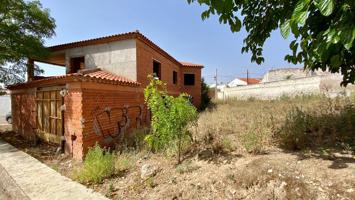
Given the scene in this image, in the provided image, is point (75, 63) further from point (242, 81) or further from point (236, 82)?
point (236, 82)

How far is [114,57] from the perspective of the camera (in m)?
10.5

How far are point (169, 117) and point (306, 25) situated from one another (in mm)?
3197

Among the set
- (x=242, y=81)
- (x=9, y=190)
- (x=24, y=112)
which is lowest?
(x=9, y=190)

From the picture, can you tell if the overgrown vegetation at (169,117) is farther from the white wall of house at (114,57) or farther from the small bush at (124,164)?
the white wall of house at (114,57)

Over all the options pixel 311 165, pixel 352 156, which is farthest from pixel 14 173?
pixel 352 156

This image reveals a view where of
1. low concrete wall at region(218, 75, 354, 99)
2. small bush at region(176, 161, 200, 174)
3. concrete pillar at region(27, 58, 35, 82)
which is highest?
concrete pillar at region(27, 58, 35, 82)

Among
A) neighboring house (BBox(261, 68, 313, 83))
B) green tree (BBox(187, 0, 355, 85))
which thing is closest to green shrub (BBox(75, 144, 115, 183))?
green tree (BBox(187, 0, 355, 85))

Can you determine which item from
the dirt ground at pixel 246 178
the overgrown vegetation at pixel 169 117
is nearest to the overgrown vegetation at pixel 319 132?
the dirt ground at pixel 246 178

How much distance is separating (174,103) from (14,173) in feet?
14.5

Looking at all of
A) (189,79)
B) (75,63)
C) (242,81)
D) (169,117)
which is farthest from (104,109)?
(242,81)

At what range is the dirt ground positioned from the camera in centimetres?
329

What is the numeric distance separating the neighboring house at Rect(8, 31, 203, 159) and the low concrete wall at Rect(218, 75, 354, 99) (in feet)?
37.8

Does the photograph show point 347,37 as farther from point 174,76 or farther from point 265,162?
point 174,76

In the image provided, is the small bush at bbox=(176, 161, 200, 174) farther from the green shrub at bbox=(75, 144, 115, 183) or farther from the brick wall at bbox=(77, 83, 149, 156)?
the brick wall at bbox=(77, 83, 149, 156)
